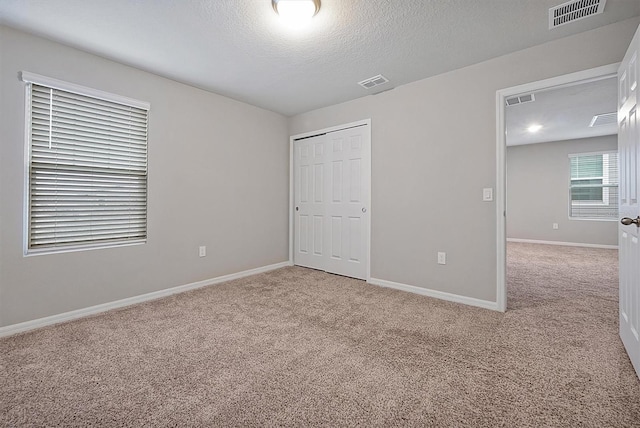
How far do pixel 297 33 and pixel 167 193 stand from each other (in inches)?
81.4

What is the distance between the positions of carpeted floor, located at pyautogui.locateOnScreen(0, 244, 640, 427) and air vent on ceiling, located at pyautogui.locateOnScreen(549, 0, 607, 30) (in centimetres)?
231

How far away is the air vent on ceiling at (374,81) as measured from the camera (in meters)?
2.99

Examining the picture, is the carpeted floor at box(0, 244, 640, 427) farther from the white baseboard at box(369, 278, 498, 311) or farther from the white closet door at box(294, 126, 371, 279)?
the white closet door at box(294, 126, 371, 279)

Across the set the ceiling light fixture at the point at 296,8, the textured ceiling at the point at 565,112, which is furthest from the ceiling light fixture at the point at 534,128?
the ceiling light fixture at the point at 296,8

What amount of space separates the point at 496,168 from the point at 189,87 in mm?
3333

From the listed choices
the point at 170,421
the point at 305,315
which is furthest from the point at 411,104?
the point at 170,421

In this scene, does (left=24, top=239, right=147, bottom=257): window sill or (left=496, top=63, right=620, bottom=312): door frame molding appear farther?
(left=496, top=63, right=620, bottom=312): door frame molding

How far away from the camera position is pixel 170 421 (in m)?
1.27

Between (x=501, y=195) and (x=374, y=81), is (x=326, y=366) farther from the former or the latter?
(x=374, y=81)

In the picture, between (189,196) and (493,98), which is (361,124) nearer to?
(493,98)

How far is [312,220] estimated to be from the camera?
4195 mm

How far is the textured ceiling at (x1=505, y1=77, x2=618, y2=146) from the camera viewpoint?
11.5 feet

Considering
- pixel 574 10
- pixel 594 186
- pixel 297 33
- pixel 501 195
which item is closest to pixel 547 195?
pixel 594 186

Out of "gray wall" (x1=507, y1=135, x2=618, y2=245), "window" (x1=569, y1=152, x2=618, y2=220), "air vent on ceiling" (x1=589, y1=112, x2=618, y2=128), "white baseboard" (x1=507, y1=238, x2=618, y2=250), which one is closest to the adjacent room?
"air vent on ceiling" (x1=589, y1=112, x2=618, y2=128)
